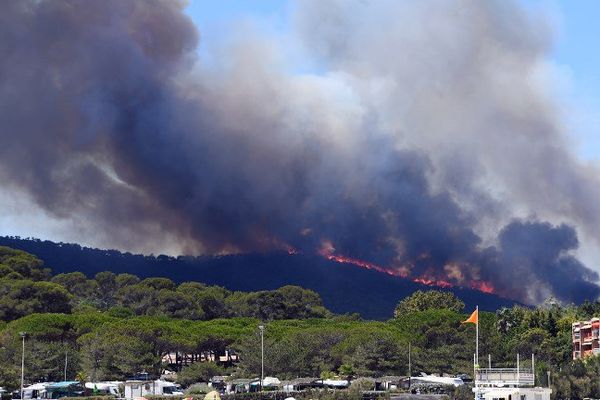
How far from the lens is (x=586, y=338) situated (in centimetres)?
14050

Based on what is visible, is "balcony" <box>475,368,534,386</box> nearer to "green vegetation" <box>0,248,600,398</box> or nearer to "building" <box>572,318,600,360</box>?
"green vegetation" <box>0,248,600,398</box>

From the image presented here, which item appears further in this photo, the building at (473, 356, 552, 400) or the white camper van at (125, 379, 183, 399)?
the white camper van at (125, 379, 183, 399)

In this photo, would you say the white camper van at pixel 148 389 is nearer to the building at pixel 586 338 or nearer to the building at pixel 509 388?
the building at pixel 509 388

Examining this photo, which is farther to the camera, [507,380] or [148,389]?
[148,389]

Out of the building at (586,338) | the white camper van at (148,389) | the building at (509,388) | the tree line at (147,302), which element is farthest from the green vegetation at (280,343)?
the building at (509,388)

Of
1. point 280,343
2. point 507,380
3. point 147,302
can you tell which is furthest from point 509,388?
point 147,302

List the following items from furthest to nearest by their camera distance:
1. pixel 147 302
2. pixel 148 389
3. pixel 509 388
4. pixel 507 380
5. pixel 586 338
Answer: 1. pixel 147 302
2. pixel 586 338
3. pixel 148 389
4. pixel 507 380
5. pixel 509 388

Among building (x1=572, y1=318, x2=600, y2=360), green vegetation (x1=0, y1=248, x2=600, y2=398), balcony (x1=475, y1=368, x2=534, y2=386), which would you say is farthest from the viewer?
building (x1=572, y1=318, x2=600, y2=360)

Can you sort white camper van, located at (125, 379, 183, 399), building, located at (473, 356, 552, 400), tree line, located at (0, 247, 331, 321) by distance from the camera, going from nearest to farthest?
building, located at (473, 356, 552, 400), white camper van, located at (125, 379, 183, 399), tree line, located at (0, 247, 331, 321)

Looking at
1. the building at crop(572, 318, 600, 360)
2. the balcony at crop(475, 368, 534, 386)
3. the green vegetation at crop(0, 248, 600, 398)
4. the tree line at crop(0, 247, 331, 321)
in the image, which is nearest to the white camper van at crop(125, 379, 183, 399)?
the green vegetation at crop(0, 248, 600, 398)

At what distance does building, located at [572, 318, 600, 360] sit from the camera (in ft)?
446

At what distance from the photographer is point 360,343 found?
406 feet

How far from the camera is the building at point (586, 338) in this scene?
135875 mm

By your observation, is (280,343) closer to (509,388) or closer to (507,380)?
(507,380)
